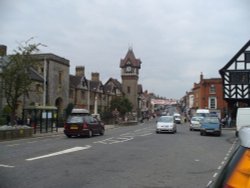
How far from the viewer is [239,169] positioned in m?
2.95

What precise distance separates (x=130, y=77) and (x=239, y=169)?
332 feet

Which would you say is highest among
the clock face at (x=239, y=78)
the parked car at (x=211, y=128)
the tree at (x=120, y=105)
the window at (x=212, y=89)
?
the window at (x=212, y=89)

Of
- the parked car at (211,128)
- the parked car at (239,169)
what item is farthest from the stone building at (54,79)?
the parked car at (239,169)

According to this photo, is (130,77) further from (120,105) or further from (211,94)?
(211,94)

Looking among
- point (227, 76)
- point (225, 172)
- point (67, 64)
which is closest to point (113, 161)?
point (225, 172)

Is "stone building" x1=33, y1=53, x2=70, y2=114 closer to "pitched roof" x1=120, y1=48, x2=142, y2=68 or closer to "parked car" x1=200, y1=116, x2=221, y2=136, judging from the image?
"parked car" x1=200, y1=116, x2=221, y2=136

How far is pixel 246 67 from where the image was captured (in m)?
44.8

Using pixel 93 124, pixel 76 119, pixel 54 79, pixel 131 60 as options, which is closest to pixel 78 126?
pixel 76 119

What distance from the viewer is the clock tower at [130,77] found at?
4055 inches

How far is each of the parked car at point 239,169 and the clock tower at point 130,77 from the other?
98843 millimetres

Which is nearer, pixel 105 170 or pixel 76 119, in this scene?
pixel 105 170

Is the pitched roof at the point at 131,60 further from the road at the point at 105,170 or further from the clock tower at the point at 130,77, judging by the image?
the road at the point at 105,170

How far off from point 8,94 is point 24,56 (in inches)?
114

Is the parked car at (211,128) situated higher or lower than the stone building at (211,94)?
lower
